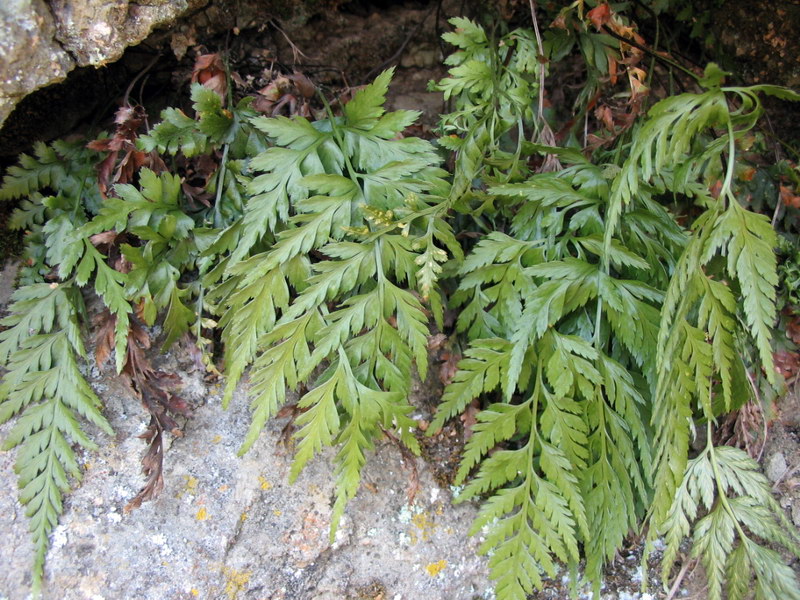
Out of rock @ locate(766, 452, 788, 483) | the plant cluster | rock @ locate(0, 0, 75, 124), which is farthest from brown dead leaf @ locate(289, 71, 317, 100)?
rock @ locate(766, 452, 788, 483)

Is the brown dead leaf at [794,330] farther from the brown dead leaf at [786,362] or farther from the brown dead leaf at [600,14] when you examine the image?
the brown dead leaf at [600,14]

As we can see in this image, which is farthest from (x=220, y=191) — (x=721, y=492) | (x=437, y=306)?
(x=721, y=492)

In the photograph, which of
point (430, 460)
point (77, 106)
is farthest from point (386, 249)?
point (77, 106)

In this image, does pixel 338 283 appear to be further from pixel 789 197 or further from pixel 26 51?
pixel 789 197

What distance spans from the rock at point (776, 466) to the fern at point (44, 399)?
90.2 inches

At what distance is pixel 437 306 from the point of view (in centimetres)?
194

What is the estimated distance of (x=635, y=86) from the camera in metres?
2.30

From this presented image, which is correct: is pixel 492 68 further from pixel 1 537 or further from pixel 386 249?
pixel 1 537

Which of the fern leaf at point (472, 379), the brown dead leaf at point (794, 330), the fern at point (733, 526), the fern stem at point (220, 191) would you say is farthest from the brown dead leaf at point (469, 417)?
the brown dead leaf at point (794, 330)

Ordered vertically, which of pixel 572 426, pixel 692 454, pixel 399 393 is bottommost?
pixel 692 454

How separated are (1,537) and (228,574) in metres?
0.68

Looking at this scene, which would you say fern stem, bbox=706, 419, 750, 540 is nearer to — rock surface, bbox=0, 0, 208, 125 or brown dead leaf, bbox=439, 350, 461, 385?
brown dead leaf, bbox=439, 350, 461, 385

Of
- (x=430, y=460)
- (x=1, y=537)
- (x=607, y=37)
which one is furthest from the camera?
(x=607, y=37)

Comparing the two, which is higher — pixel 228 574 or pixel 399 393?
pixel 399 393
